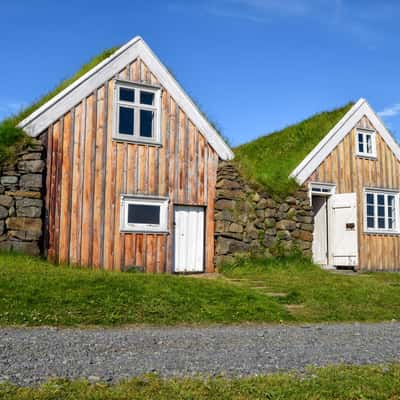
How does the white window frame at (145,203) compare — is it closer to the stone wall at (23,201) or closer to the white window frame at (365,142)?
the stone wall at (23,201)

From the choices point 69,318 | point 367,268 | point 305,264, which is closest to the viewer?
point 69,318

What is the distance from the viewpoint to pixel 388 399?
4535 mm

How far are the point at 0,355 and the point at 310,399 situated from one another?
341 cm

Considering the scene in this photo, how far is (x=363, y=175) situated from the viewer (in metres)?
20.2

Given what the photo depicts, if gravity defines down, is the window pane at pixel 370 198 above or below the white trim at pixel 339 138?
below

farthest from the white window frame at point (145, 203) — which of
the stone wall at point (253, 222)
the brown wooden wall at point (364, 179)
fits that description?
the brown wooden wall at point (364, 179)

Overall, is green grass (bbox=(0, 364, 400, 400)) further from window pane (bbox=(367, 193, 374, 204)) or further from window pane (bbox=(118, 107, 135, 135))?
window pane (bbox=(367, 193, 374, 204))

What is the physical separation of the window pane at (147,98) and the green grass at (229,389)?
39.0 ft

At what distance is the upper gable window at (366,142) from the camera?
2053 centimetres

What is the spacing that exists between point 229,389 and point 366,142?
17.9 metres

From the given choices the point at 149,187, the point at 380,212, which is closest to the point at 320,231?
the point at 380,212

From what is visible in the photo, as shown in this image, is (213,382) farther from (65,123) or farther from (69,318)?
(65,123)

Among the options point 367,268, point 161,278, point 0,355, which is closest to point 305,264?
point 367,268

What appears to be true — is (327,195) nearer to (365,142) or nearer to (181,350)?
(365,142)
